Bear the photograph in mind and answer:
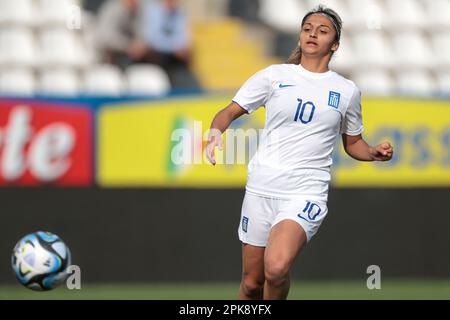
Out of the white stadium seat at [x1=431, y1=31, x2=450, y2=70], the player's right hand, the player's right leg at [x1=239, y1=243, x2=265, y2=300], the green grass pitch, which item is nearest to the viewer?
the player's right hand

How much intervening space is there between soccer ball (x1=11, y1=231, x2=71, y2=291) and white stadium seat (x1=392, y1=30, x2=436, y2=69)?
7.39 meters

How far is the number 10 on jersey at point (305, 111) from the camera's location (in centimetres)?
691

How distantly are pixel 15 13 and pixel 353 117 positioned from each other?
7121 mm

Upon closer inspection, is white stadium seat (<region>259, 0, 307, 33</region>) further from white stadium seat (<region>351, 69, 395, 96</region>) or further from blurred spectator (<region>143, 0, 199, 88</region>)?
blurred spectator (<region>143, 0, 199, 88</region>)

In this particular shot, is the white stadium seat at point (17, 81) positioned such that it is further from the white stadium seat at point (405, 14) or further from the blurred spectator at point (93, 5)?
the white stadium seat at point (405, 14)

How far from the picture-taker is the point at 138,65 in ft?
42.1

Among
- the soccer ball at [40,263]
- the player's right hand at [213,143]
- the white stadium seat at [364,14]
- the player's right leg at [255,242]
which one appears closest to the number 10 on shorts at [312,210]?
the player's right leg at [255,242]

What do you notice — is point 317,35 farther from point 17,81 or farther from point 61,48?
point 61,48

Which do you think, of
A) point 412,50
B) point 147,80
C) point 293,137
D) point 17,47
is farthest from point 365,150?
point 412,50

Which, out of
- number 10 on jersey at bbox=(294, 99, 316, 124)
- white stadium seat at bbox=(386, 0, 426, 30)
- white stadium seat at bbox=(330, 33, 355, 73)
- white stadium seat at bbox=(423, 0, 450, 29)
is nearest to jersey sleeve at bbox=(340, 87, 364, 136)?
number 10 on jersey at bbox=(294, 99, 316, 124)

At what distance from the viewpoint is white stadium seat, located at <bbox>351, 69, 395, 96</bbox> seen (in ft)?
44.9

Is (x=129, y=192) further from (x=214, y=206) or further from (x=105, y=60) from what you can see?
(x=105, y=60)
